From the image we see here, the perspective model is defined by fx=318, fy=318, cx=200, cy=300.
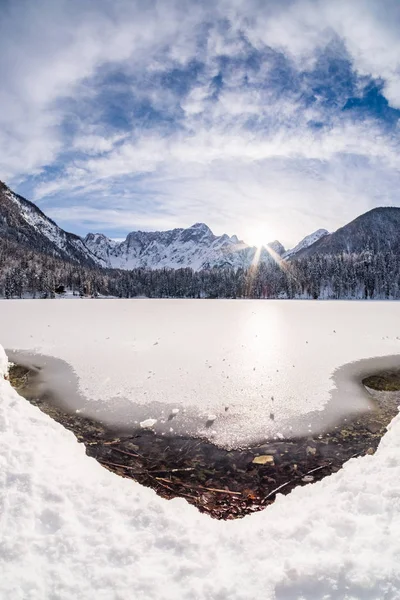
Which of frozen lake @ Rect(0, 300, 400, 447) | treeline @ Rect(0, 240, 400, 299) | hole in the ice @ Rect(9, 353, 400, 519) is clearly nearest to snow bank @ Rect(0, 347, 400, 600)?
hole in the ice @ Rect(9, 353, 400, 519)

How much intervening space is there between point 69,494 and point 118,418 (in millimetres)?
4649

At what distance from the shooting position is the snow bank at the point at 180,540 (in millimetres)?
3344

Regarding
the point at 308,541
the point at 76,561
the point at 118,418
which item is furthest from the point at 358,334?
the point at 76,561

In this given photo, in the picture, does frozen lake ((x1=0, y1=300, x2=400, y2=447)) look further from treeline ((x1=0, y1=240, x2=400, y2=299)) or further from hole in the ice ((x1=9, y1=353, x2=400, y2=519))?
treeline ((x1=0, y1=240, x2=400, y2=299))

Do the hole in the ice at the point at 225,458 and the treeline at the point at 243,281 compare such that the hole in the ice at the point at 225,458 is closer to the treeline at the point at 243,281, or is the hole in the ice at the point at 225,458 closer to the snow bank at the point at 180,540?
the snow bank at the point at 180,540

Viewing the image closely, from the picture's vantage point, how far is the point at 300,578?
3.36m

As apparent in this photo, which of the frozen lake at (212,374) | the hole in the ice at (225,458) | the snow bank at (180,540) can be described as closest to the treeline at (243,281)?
the frozen lake at (212,374)

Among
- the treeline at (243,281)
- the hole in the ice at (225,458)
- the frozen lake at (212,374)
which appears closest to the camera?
the hole in the ice at (225,458)

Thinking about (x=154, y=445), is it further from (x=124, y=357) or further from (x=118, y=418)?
(x=124, y=357)

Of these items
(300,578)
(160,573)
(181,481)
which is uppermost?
(300,578)

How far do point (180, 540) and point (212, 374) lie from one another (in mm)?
8962

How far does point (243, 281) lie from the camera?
140250 millimetres

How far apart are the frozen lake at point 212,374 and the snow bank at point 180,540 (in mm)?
3483

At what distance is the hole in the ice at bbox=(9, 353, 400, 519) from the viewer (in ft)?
20.2
